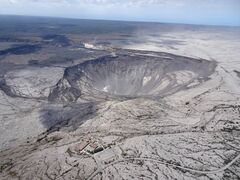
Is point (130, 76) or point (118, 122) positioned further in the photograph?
point (130, 76)

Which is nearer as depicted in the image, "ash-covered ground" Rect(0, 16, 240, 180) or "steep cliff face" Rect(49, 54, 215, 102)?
"ash-covered ground" Rect(0, 16, 240, 180)

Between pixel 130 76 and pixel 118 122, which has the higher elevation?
pixel 118 122

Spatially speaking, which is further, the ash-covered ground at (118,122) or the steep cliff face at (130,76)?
the steep cliff face at (130,76)

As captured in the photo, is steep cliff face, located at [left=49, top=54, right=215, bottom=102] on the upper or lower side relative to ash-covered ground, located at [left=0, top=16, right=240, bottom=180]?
lower

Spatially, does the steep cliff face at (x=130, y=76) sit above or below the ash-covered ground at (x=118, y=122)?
below
